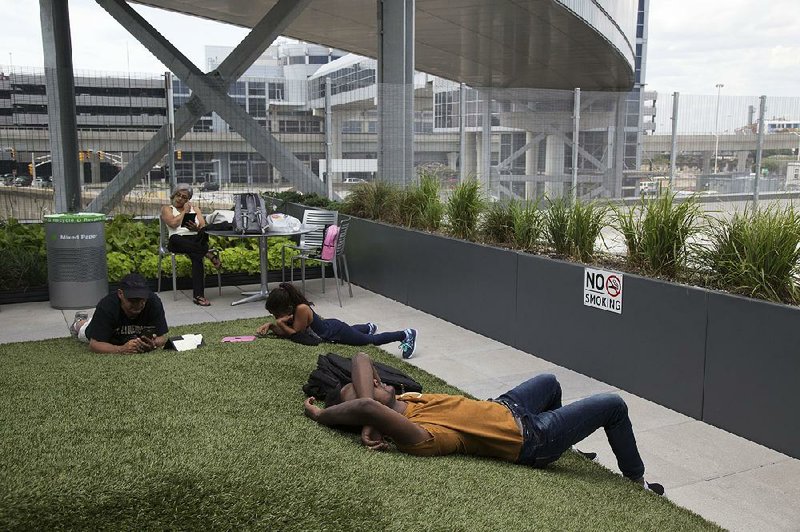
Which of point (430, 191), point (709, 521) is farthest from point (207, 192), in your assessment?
point (709, 521)

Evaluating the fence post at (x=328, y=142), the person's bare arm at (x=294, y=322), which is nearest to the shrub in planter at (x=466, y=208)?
the person's bare arm at (x=294, y=322)

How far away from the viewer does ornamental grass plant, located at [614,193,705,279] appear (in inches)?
236

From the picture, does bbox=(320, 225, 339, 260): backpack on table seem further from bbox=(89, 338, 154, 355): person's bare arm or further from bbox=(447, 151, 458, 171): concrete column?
bbox=(89, 338, 154, 355): person's bare arm

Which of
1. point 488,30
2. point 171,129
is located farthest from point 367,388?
point 488,30

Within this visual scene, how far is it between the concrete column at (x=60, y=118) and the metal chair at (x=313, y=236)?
634 cm

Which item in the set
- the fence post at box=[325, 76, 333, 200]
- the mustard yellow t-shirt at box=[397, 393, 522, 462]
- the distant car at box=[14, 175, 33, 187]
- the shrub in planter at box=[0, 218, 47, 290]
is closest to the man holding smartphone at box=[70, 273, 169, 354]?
the mustard yellow t-shirt at box=[397, 393, 522, 462]

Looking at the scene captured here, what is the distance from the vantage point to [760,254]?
17.2ft

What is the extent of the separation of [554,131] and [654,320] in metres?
6.55

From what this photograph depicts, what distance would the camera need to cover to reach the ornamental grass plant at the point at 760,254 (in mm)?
5145

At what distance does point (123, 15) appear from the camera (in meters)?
18.5

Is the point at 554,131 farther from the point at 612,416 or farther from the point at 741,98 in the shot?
the point at 612,416

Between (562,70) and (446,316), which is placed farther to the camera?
(562,70)

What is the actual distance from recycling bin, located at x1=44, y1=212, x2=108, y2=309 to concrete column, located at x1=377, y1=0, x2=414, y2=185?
5.00 metres

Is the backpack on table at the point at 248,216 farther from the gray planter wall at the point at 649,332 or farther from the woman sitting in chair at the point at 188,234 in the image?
the gray planter wall at the point at 649,332
